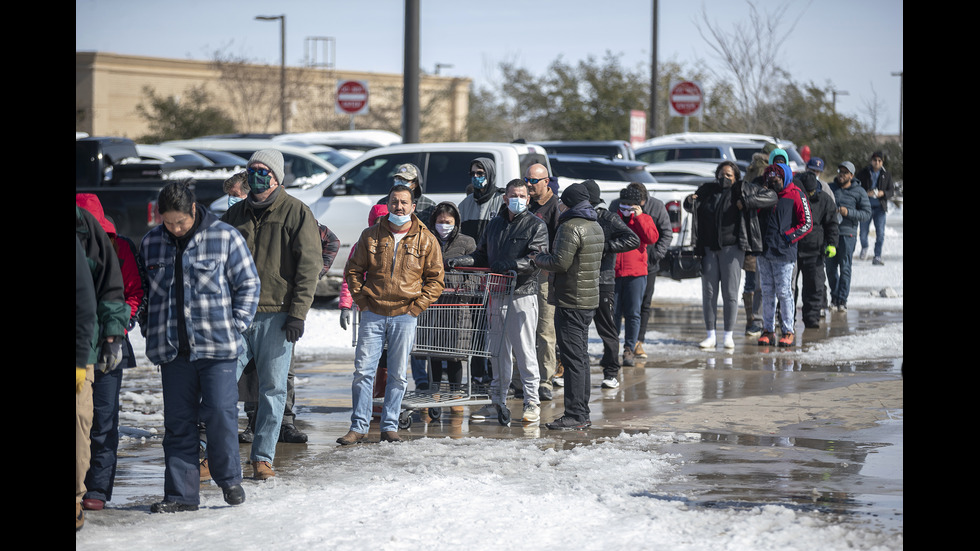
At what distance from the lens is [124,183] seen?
53.0 feet

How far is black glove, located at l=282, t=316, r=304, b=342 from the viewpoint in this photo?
23.3 ft

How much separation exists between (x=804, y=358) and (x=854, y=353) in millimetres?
624

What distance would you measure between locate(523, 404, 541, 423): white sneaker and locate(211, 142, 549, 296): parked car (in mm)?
4863

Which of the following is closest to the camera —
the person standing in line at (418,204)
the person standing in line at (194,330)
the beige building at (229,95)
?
the person standing in line at (194,330)

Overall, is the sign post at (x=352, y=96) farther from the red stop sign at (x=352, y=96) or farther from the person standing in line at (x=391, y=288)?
the person standing in line at (x=391, y=288)

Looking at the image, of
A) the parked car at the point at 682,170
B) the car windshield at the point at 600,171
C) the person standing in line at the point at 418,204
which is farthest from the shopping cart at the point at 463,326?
the parked car at the point at 682,170

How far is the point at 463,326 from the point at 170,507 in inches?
113

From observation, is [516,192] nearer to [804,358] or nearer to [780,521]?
[780,521]

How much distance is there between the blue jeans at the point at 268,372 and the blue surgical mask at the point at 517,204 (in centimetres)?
224

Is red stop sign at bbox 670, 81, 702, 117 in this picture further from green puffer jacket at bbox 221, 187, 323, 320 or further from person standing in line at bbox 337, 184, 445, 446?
green puffer jacket at bbox 221, 187, 323, 320

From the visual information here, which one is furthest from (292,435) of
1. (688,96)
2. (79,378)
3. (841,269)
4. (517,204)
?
(688,96)

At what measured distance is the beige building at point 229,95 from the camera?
47.5m

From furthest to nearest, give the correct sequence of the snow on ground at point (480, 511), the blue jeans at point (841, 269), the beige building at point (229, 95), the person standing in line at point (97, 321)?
the beige building at point (229, 95)
the blue jeans at point (841, 269)
the person standing in line at point (97, 321)
the snow on ground at point (480, 511)

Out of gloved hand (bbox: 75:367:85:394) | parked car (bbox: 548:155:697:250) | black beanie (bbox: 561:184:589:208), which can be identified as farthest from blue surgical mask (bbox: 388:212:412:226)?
parked car (bbox: 548:155:697:250)
